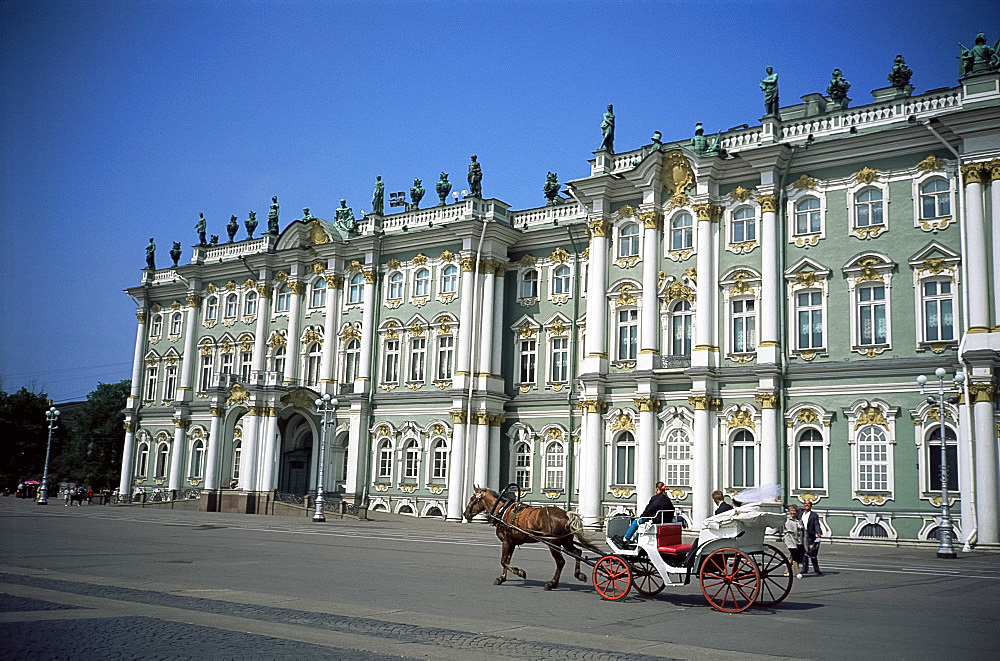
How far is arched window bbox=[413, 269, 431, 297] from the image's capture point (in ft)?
165

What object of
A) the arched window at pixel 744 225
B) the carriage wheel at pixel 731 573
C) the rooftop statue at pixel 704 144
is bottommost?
the carriage wheel at pixel 731 573

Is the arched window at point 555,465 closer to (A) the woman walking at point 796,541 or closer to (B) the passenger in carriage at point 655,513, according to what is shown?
(A) the woman walking at point 796,541

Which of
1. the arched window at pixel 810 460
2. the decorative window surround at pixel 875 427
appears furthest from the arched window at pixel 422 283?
the decorative window surround at pixel 875 427

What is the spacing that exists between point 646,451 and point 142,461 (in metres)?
38.0

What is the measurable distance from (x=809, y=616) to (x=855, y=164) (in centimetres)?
2737

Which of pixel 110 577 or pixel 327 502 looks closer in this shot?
pixel 110 577

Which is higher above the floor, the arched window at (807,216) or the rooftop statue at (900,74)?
the rooftop statue at (900,74)

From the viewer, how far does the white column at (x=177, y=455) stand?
190ft

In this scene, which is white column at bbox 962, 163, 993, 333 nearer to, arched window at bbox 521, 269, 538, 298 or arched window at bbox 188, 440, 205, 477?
arched window at bbox 521, 269, 538, 298

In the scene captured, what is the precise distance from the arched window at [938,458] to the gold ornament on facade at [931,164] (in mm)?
9795

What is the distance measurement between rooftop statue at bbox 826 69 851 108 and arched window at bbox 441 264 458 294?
20461 mm

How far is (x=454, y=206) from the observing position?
4997 cm

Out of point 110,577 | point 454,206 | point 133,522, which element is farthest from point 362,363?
point 110,577

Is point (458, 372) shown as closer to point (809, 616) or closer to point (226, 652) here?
point (809, 616)
